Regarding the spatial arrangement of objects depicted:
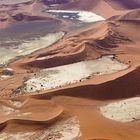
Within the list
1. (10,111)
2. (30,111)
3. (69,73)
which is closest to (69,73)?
(69,73)

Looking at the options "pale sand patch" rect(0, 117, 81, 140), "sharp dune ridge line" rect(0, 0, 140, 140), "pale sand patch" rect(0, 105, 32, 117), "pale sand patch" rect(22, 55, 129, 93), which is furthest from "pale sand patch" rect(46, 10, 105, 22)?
"pale sand patch" rect(0, 117, 81, 140)

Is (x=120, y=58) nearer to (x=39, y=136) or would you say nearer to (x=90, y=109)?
(x=90, y=109)

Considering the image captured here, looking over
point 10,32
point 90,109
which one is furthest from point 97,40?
point 90,109

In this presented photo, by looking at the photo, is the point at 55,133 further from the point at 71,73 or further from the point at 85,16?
the point at 85,16

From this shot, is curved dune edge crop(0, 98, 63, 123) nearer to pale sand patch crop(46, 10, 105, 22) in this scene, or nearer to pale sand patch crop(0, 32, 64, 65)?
pale sand patch crop(0, 32, 64, 65)

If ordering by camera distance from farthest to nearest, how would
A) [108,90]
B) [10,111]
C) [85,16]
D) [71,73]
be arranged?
[85,16] < [71,73] < [108,90] < [10,111]

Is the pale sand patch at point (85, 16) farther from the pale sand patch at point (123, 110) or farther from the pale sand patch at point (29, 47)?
the pale sand patch at point (123, 110)
